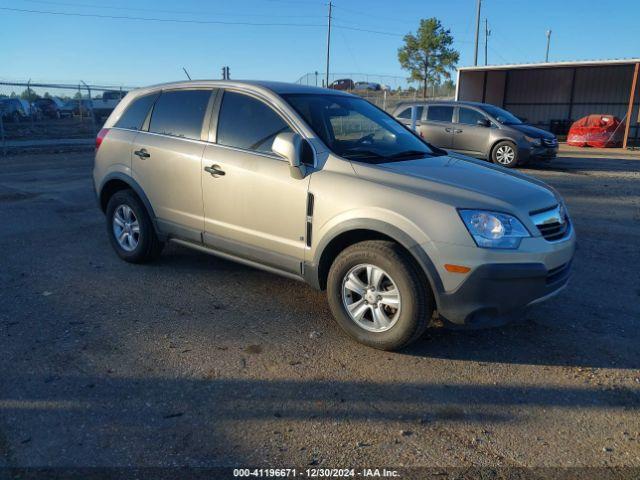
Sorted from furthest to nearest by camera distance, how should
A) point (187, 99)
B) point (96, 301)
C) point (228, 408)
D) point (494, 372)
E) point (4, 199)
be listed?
point (4, 199)
point (187, 99)
point (96, 301)
point (494, 372)
point (228, 408)

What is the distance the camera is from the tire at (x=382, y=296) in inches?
136

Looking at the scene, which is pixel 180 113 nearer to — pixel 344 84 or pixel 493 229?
pixel 493 229

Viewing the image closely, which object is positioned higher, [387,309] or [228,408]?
[387,309]

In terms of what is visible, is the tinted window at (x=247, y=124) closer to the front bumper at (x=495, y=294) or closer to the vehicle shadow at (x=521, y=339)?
the vehicle shadow at (x=521, y=339)

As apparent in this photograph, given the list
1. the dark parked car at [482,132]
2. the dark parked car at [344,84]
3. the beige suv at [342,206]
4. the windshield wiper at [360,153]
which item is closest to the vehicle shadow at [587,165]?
the dark parked car at [482,132]

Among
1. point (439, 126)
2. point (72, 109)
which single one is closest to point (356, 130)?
point (439, 126)

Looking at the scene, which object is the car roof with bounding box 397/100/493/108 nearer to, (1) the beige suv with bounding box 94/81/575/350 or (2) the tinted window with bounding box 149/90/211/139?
(1) the beige suv with bounding box 94/81/575/350

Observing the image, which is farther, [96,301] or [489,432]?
[96,301]

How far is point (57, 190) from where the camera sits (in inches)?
387

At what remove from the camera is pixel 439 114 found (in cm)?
1418

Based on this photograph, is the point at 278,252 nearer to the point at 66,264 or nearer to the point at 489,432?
the point at 489,432

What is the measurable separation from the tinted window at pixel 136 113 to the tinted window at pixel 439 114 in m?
10.2

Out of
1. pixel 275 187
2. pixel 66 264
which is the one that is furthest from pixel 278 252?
pixel 66 264

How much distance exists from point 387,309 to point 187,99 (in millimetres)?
2790
